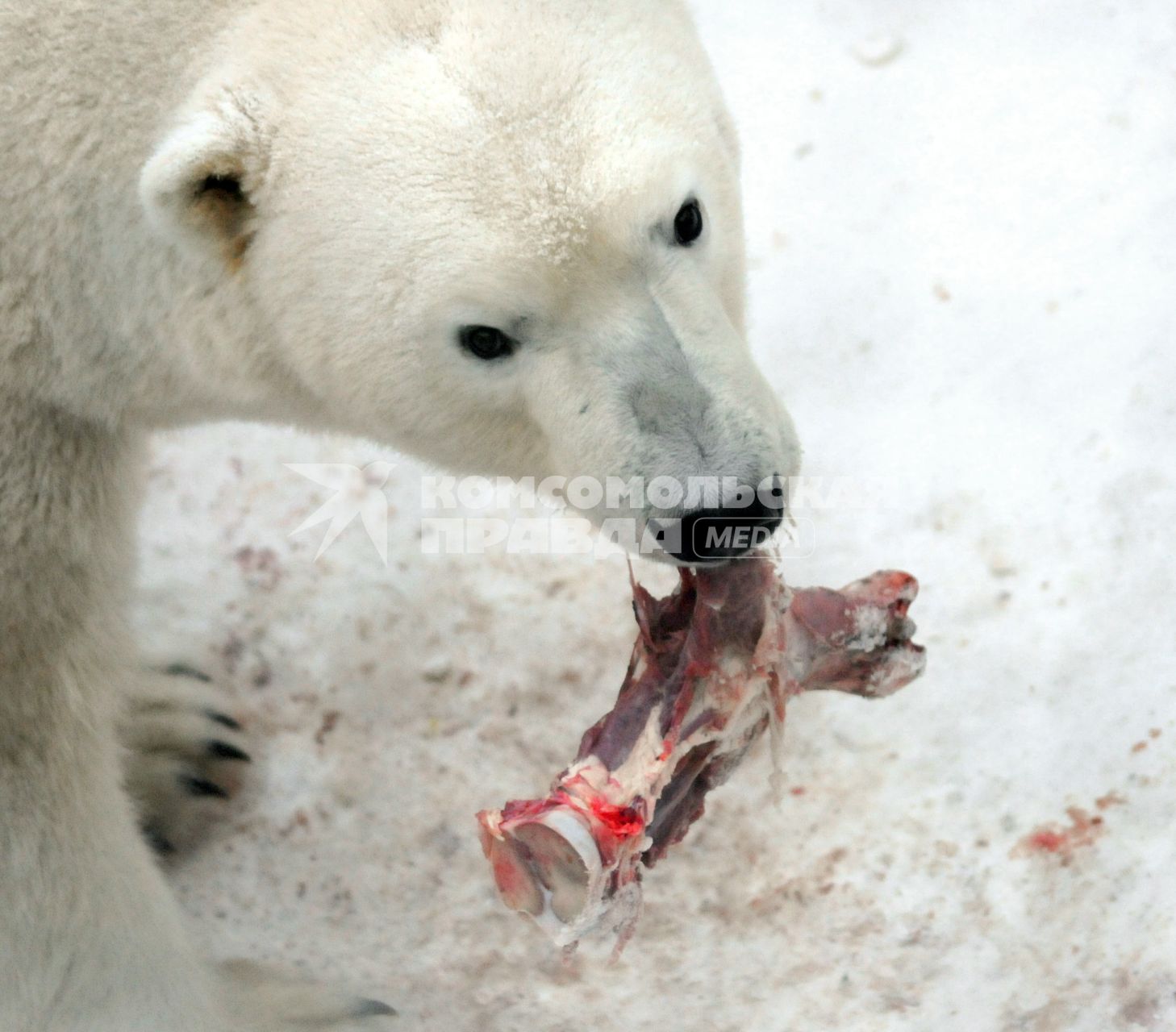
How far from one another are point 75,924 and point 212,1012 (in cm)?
34

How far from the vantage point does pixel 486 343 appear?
2.31 meters

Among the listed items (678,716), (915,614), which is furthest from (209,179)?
(915,614)

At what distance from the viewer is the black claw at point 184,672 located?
3686 millimetres

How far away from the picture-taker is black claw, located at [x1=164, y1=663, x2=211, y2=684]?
369 cm

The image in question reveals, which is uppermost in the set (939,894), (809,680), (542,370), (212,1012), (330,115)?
(330,115)

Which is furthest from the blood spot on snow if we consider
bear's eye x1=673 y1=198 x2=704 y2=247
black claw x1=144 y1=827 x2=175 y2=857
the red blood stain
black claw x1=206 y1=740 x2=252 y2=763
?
black claw x1=144 y1=827 x2=175 y2=857

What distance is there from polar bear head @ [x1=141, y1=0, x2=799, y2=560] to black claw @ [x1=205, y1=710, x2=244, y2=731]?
146 centimetres

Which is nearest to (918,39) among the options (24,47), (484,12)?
(484,12)

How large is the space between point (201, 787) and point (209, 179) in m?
1.73

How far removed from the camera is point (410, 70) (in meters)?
2.22

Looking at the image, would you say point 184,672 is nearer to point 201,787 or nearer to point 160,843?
point 201,787

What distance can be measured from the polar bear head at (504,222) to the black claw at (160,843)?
154cm

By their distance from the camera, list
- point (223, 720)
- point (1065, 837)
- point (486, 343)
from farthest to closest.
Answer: point (223, 720)
point (1065, 837)
point (486, 343)

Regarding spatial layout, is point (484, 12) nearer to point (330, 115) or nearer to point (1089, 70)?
point (330, 115)
